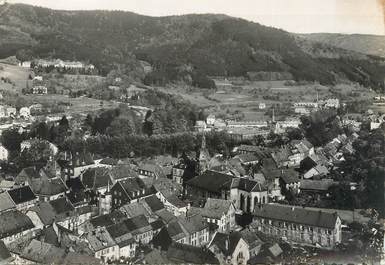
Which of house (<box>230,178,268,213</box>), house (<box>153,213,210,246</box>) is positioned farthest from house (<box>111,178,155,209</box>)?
house (<box>230,178,268,213</box>)

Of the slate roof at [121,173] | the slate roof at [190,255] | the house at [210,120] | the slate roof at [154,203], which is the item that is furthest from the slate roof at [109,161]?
the slate roof at [190,255]

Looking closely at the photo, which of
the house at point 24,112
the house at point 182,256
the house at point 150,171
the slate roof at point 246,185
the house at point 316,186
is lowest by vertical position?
the house at point 150,171

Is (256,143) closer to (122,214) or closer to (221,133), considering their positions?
(221,133)

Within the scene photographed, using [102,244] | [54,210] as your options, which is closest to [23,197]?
[54,210]

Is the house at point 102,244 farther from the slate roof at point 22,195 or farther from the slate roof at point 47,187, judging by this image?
the slate roof at point 47,187

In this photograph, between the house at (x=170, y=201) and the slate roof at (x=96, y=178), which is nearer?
the house at (x=170, y=201)

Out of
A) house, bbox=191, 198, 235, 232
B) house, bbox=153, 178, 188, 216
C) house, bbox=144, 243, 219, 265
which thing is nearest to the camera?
house, bbox=144, 243, 219, 265

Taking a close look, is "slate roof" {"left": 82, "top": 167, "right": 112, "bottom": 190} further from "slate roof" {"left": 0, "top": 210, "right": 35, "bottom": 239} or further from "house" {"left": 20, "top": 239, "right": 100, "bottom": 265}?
"house" {"left": 20, "top": 239, "right": 100, "bottom": 265}
